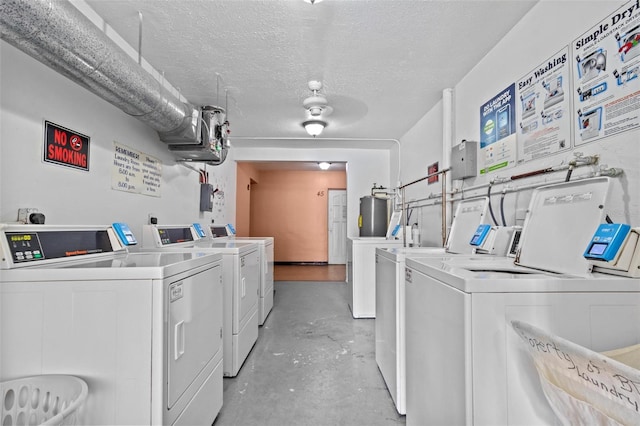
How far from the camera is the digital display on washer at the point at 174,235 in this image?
218cm

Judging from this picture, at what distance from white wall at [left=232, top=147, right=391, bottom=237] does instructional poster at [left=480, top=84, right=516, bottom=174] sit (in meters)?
2.66

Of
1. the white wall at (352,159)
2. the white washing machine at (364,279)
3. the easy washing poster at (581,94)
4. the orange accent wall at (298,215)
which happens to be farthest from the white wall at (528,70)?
the orange accent wall at (298,215)

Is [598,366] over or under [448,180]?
under

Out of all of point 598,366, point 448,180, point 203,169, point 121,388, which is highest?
point 203,169

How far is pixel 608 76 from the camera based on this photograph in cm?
118

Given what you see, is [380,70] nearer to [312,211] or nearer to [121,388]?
[121,388]

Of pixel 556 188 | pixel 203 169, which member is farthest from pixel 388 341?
pixel 203 169

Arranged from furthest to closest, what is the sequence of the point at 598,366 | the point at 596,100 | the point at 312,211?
the point at 312,211 → the point at 596,100 → the point at 598,366

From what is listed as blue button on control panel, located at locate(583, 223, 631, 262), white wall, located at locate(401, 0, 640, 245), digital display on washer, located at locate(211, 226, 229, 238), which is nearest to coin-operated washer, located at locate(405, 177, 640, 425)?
blue button on control panel, located at locate(583, 223, 631, 262)

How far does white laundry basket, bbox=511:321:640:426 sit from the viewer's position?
493 mm

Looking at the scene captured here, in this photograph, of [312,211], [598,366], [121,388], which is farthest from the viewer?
[312,211]

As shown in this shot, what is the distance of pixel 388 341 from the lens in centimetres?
178

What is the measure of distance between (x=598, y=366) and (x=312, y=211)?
6807 mm

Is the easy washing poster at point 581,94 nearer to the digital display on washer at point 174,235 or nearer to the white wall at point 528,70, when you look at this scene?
the white wall at point 528,70
